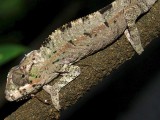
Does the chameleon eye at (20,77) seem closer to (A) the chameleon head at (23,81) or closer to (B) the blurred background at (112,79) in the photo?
(A) the chameleon head at (23,81)

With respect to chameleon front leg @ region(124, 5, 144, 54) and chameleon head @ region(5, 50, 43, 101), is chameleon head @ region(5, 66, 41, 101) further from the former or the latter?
chameleon front leg @ region(124, 5, 144, 54)

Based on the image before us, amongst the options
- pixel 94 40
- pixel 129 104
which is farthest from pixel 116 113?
pixel 94 40

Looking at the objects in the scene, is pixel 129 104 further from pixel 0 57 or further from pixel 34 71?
pixel 0 57

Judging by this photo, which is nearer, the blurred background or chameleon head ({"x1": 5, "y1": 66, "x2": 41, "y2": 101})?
chameleon head ({"x1": 5, "y1": 66, "x2": 41, "y2": 101})

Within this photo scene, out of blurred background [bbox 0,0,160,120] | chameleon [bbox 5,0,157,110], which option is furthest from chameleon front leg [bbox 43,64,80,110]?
blurred background [bbox 0,0,160,120]

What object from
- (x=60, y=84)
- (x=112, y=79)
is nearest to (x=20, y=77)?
(x=60, y=84)

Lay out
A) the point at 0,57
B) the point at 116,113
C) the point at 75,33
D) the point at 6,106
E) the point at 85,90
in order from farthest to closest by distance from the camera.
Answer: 1. the point at 116,113
2. the point at 6,106
3. the point at 75,33
4. the point at 85,90
5. the point at 0,57

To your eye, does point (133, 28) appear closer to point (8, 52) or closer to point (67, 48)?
Result: point (67, 48)
